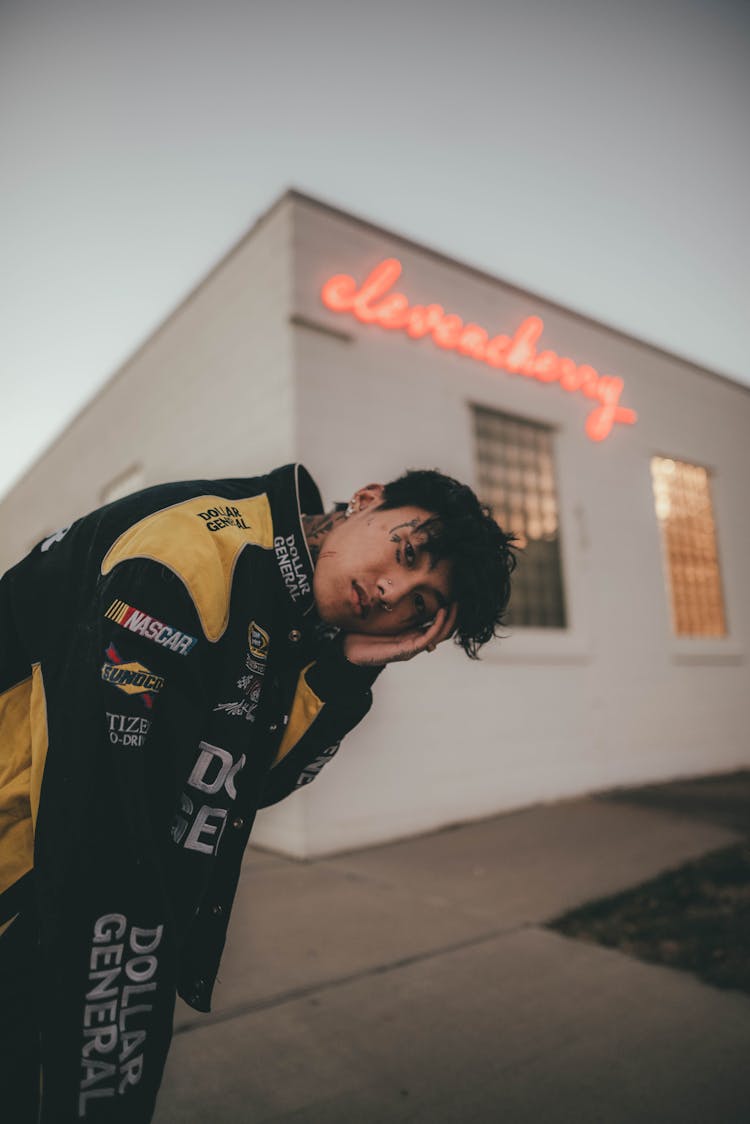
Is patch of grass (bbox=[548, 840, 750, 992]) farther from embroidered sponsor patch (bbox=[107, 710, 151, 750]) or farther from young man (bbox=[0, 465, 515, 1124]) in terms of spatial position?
embroidered sponsor patch (bbox=[107, 710, 151, 750])

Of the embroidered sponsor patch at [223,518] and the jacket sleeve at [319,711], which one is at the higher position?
the embroidered sponsor patch at [223,518]

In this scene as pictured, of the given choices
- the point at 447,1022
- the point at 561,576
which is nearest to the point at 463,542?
the point at 447,1022

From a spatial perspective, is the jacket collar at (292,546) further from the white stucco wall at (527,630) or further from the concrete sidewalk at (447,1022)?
the white stucco wall at (527,630)

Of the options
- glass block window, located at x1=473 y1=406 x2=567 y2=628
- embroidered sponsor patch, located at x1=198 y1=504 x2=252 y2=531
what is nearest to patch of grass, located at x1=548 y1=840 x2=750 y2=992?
embroidered sponsor patch, located at x1=198 y1=504 x2=252 y2=531

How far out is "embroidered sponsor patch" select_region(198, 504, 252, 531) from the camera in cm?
122

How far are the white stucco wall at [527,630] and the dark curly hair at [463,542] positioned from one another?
13.0 ft

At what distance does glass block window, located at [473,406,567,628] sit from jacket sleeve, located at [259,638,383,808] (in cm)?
557

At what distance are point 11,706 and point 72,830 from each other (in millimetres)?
378

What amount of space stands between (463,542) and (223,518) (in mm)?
530

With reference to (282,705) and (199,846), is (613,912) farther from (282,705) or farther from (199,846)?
(199,846)

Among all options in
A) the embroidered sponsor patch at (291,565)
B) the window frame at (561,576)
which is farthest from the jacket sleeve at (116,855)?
the window frame at (561,576)

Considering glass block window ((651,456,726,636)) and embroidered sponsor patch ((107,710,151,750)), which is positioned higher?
glass block window ((651,456,726,636))

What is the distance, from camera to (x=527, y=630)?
7.04m

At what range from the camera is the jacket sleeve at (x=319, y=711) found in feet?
5.10
